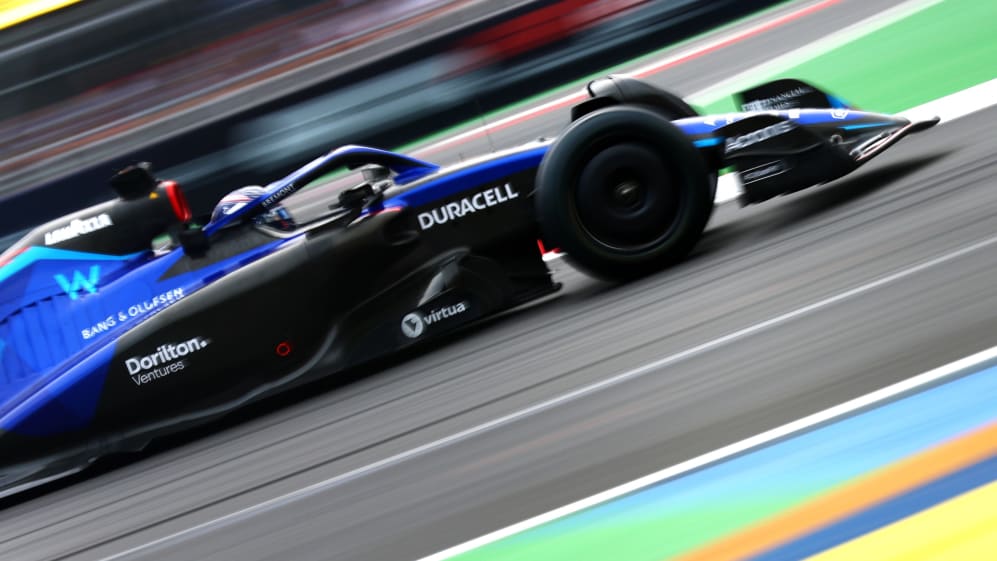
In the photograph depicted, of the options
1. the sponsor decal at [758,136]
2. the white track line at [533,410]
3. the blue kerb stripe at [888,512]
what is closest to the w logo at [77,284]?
the white track line at [533,410]

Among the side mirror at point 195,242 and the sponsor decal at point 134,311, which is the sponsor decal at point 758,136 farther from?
the sponsor decal at point 134,311

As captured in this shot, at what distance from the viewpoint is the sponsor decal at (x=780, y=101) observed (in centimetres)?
554

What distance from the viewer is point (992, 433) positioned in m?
2.65

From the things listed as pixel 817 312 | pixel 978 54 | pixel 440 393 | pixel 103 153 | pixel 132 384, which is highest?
pixel 103 153

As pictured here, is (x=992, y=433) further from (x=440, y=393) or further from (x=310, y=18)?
(x=310, y=18)

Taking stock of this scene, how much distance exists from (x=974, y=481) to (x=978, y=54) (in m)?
5.45

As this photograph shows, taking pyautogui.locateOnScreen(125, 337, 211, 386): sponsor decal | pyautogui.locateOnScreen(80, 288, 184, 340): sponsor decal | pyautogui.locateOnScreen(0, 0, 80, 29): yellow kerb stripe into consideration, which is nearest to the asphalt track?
pyautogui.locateOnScreen(125, 337, 211, 386): sponsor decal

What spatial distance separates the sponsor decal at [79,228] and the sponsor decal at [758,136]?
2.78 m

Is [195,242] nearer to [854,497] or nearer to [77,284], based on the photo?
[77,284]

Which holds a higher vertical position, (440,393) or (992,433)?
(440,393)

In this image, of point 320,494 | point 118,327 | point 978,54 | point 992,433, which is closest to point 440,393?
point 320,494

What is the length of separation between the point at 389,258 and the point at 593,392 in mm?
1478

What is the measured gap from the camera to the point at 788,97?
18.2 ft

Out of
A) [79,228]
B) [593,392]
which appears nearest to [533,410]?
[593,392]
